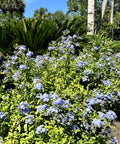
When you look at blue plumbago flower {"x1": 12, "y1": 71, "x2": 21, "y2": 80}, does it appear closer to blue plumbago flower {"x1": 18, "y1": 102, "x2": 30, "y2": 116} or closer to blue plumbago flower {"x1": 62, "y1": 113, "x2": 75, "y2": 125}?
blue plumbago flower {"x1": 18, "y1": 102, "x2": 30, "y2": 116}

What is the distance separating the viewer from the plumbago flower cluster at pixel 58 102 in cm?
163

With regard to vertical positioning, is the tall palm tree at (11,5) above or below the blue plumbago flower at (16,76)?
above

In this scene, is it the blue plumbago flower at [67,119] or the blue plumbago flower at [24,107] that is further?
the blue plumbago flower at [24,107]

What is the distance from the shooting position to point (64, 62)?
108 inches

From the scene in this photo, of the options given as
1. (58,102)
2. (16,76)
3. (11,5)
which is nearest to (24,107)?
(58,102)

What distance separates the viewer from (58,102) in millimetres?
1582

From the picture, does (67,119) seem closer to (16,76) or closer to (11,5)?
(16,76)

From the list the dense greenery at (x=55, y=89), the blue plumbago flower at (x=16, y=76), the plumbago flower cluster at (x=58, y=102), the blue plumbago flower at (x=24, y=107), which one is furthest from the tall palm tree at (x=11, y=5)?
the blue plumbago flower at (x=24, y=107)

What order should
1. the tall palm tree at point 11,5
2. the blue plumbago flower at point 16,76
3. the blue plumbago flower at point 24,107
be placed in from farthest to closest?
the tall palm tree at point 11,5, the blue plumbago flower at point 16,76, the blue plumbago flower at point 24,107

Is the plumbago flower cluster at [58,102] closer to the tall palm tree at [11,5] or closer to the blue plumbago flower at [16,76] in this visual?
the blue plumbago flower at [16,76]

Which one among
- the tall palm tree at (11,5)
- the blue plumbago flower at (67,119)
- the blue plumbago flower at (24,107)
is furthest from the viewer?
the tall palm tree at (11,5)

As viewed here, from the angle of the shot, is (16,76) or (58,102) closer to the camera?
(58,102)

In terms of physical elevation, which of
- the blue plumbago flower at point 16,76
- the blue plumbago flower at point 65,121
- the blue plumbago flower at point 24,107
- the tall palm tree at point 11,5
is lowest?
the blue plumbago flower at point 65,121

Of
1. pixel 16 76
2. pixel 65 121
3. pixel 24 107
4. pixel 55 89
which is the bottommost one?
pixel 65 121
